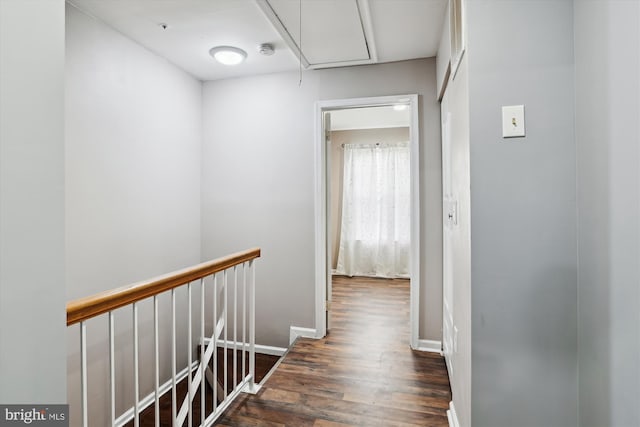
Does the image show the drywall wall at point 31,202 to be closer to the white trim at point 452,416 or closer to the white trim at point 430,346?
the white trim at point 452,416

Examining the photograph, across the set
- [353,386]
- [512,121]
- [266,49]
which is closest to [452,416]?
[353,386]

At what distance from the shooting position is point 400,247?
17.8 ft

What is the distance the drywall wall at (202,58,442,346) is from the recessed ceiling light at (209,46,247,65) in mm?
503

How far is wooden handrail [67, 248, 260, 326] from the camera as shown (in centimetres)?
108

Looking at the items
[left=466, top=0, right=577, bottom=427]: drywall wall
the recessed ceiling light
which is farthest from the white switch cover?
the recessed ceiling light

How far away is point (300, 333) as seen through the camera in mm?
2951

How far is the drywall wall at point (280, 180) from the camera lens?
271 centimetres

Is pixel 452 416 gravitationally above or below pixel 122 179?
below

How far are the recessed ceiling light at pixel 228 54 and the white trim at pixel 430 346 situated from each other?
271cm

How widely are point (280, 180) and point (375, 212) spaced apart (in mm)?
2874

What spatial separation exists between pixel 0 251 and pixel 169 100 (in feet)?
8.16

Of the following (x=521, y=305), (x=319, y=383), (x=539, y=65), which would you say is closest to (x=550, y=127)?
(x=539, y=65)

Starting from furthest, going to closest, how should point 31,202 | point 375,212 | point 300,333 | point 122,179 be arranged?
point 375,212, point 300,333, point 122,179, point 31,202

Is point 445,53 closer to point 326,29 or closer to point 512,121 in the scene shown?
point 326,29
